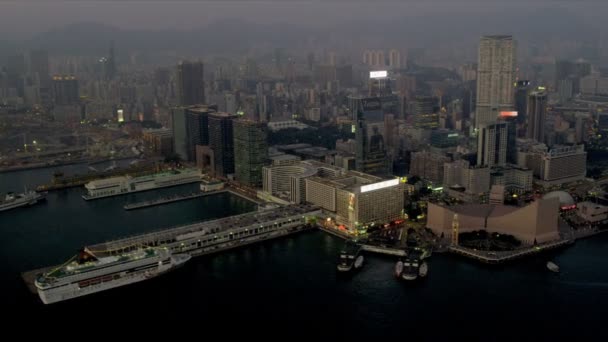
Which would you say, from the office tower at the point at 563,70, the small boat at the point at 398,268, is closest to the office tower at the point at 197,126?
the small boat at the point at 398,268

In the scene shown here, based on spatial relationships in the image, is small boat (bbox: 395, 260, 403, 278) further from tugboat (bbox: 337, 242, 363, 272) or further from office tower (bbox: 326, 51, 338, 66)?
office tower (bbox: 326, 51, 338, 66)

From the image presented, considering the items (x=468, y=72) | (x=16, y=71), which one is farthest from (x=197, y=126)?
(x=468, y=72)

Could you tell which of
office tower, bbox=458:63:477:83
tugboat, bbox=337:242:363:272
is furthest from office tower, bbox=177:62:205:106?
tugboat, bbox=337:242:363:272

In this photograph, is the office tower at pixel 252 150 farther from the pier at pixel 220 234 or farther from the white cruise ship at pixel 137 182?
the pier at pixel 220 234

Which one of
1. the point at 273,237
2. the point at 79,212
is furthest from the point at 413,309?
the point at 79,212

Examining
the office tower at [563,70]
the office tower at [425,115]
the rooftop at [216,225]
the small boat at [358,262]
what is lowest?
the small boat at [358,262]
